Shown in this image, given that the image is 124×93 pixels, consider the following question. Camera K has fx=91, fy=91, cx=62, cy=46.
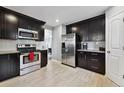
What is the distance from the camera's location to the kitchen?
109 inches

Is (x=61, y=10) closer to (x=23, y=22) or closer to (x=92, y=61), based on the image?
(x=23, y=22)

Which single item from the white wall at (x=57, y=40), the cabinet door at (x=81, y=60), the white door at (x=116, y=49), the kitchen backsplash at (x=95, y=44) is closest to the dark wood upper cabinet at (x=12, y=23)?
the white wall at (x=57, y=40)

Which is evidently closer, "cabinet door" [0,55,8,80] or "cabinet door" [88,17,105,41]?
"cabinet door" [0,55,8,80]

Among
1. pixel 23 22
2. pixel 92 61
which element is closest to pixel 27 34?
pixel 23 22

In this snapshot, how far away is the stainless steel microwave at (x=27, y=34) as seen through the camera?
373 centimetres

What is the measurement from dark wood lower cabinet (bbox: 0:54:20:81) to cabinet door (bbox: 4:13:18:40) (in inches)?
30.7

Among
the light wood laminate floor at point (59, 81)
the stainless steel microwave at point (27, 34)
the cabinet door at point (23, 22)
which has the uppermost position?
the cabinet door at point (23, 22)

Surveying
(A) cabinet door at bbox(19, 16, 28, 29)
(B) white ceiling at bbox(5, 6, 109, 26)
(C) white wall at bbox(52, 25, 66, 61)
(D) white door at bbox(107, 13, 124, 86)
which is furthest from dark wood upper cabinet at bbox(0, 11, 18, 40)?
(D) white door at bbox(107, 13, 124, 86)

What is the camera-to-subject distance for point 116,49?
108 inches

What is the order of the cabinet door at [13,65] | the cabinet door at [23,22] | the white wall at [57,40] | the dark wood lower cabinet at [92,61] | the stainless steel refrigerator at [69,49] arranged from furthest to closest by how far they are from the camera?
1. the white wall at [57,40]
2. the stainless steel refrigerator at [69,49]
3. the cabinet door at [23,22]
4. the dark wood lower cabinet at [92,61]
5. the cabinet door at [13,65]

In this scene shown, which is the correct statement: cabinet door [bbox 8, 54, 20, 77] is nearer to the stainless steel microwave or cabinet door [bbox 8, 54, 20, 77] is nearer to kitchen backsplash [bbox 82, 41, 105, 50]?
the stainless steel microwave

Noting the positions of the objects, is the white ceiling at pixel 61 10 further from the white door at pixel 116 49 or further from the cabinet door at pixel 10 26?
the white door at pixel 116 49

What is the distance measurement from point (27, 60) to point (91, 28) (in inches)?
127
